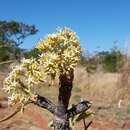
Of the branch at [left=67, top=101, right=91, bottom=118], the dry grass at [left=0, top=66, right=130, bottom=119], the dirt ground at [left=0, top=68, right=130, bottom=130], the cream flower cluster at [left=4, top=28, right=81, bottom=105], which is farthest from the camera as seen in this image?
the dry grass at [left=0, top=66, right=130, bottom=119]

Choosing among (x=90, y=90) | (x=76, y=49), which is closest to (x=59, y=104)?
(x=76, y=49)

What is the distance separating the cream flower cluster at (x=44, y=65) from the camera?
6.61 ft

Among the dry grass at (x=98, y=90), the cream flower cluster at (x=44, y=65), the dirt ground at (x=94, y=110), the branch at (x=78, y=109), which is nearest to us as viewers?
the cream flower cluster at (x=44, y=65)

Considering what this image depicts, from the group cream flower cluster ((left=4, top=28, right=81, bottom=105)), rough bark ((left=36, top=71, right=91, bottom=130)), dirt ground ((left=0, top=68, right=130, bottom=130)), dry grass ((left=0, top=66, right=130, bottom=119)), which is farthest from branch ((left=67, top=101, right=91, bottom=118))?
dry grass ((left=0, top=66, right=130, bottom=119))

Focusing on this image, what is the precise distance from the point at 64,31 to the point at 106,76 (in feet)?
52.0

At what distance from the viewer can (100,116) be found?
8867 mm

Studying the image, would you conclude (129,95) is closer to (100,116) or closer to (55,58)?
(100,116)

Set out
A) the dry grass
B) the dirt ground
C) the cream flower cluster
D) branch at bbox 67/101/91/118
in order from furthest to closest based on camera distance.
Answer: the dry grass < the dirt ground < branch at bbox 67/101/91/118 < the cream flower cluster

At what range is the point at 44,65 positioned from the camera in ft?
6.63

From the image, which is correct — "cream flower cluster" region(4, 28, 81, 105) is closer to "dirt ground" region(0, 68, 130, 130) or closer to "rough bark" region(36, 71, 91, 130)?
"rough bark" region(36, 71, 91, 130)

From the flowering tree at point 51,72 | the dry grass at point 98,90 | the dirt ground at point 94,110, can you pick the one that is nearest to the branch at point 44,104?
the flowering tree at point 51,72

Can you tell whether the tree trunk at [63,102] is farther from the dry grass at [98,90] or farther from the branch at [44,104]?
the dry grass at [98,90]

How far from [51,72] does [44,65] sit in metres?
0.04

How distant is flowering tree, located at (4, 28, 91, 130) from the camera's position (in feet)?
6.61
